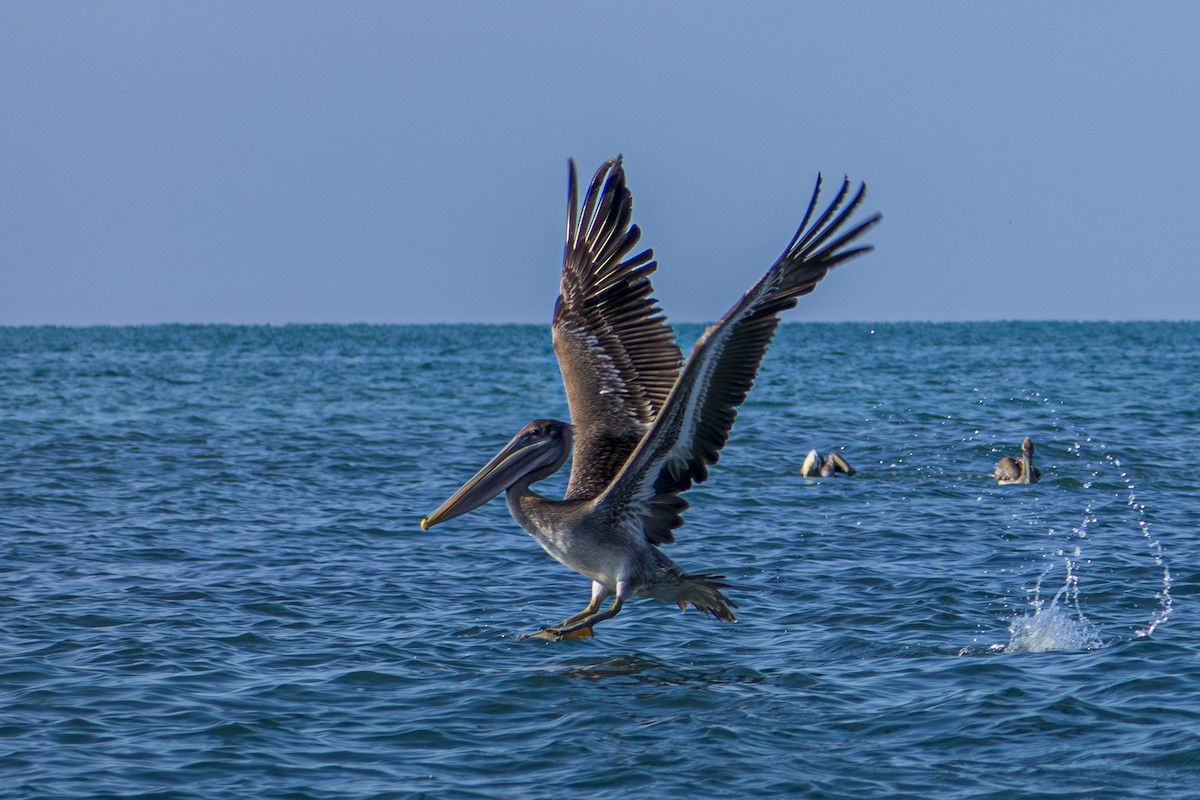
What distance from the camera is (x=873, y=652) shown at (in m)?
8.22

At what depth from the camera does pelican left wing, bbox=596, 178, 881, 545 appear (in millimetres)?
6738

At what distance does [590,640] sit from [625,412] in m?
1.45

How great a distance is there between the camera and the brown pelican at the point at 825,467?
16750 millimetres

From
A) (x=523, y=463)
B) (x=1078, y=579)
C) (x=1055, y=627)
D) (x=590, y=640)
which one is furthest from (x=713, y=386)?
(x=1078, y=579)

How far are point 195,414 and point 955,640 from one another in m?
19.8

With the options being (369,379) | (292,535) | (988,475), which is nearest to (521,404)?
(369,379)

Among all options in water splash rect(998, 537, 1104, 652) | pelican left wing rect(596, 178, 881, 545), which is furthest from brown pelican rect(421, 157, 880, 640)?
water splash rect(998, 537, 1104, 652)

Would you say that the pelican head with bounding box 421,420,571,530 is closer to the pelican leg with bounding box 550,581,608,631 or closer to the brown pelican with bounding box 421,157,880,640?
the brown pelican with bounding box 421,157,880,640

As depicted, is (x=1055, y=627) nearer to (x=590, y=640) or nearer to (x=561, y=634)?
(x=590, y=640)

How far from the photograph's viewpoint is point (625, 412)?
28.9 ft

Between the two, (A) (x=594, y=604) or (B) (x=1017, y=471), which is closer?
(A) (x=594, y=604)

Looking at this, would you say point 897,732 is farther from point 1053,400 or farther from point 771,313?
point 1053,400

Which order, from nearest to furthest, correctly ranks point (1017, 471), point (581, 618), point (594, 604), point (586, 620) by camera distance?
point (586, 620) → point (581, 618) → point (594, 604) → point (1017, 471)

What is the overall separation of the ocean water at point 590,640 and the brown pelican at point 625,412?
601 millimetres
